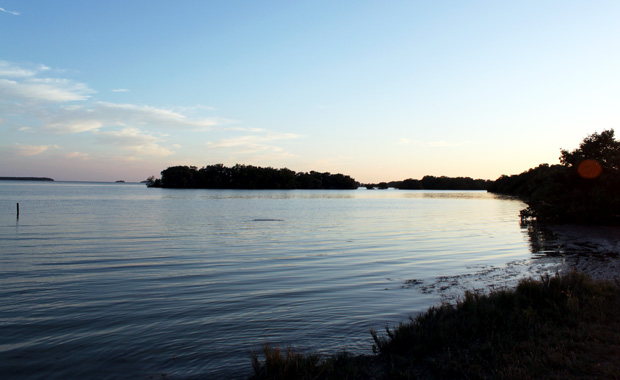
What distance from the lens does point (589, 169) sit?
3662cm

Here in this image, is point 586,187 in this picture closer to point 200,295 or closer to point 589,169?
point 589,169

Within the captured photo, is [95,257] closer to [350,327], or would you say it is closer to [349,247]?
[349,247]

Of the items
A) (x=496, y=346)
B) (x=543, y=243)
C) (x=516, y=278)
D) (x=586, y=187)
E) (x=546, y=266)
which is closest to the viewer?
(x=496, y=346)

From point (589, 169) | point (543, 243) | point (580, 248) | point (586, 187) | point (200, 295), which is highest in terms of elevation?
point (589, 169)

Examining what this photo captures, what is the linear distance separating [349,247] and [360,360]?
58.2 ft

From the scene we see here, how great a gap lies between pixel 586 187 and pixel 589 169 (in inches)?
64.7

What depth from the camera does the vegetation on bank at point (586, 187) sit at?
3469 centimetres

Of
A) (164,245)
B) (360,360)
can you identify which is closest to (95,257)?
(164,245)

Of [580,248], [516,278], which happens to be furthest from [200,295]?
[580,248]

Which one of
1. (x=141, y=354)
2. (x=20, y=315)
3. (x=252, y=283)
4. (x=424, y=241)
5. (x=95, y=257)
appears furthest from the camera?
(x=424, y=241)

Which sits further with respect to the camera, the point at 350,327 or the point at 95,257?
the point at 95,257

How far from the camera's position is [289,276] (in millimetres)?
16344

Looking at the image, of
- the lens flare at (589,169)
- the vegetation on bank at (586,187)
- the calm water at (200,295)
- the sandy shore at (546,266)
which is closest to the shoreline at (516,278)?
the sandy shore at (546,266)

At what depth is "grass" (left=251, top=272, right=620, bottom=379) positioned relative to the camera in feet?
20.5
